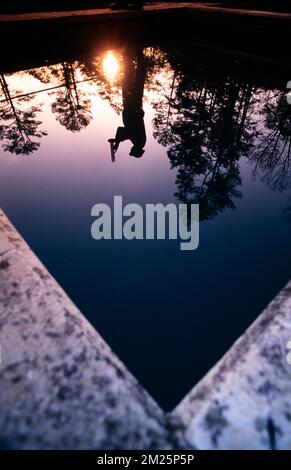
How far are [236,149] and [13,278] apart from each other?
308 centimetres

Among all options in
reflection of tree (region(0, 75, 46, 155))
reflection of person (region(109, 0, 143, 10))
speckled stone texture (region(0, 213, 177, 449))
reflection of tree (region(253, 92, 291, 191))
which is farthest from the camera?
reflection of person (region(109, 0, 143, 10))

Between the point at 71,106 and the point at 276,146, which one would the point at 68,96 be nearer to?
the point at 71,106

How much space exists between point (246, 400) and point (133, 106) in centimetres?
446

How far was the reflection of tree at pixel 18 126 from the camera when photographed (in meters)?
3.48

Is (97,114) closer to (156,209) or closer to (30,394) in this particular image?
(156,209)

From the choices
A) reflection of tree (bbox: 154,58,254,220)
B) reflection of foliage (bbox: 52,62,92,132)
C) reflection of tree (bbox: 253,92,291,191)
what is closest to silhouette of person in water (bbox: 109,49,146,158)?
reflection of tree (bbox: 154,58,254,220)

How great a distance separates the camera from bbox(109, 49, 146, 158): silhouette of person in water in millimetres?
3523

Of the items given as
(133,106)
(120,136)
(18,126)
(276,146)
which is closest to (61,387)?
(120,136)

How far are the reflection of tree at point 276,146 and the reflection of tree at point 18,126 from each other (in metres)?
2.84

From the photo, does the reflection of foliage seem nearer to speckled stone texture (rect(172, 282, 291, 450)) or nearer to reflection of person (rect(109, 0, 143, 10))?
speckled stone texture (rect(172, 282, 291, 450))

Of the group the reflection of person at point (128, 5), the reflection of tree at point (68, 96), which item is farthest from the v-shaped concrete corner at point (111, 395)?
the reflection of person at point (128, 5)

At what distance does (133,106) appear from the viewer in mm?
4434

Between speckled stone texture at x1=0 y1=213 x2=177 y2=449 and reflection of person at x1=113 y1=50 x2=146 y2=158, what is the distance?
256cm

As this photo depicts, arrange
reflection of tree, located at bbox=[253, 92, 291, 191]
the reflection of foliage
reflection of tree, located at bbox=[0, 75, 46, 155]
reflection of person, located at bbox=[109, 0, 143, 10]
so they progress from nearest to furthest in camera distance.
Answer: reflection of tree, located at bbox=[253, 92, 291, 191] < reflection of tree, located at bbox=[0, 75, 46, 155] < the reflection of foliage < reflection of person, located at bbox=[109, 0, 143, 10]
